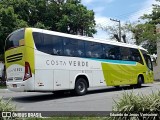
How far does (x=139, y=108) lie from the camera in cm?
711

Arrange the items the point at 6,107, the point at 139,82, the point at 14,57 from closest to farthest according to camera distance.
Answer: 1. the point at 6,107
2. the point at 14,57
3. the point at 139,82

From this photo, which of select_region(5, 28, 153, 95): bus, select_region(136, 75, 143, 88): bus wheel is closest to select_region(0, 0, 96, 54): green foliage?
select_region(136, 75, 143, 88): bus wheel

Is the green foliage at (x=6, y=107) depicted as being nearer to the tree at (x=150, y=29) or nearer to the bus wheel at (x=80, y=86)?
the bus wheel at (x=80, y=86)

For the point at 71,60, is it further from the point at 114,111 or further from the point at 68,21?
the point at 68,21

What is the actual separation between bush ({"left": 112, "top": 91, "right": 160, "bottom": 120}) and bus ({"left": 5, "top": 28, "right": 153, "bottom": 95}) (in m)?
8.66

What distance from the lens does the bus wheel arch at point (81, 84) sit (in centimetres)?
1785

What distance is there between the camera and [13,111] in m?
7.45

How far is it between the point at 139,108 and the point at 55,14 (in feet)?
102

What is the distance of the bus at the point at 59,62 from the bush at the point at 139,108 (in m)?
8.66

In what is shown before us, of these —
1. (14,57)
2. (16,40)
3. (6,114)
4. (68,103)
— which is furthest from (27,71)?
(6,114)

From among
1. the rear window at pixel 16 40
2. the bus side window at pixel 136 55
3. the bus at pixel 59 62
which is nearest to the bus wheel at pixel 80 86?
the bus at pixel 59 62

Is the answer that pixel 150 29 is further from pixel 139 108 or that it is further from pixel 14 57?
pixel 139 108

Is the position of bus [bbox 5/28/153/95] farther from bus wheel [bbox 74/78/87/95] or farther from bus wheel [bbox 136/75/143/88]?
bus wheel [bbox 136/75/143/88]

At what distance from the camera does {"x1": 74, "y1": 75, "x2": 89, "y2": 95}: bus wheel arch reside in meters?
17.9
